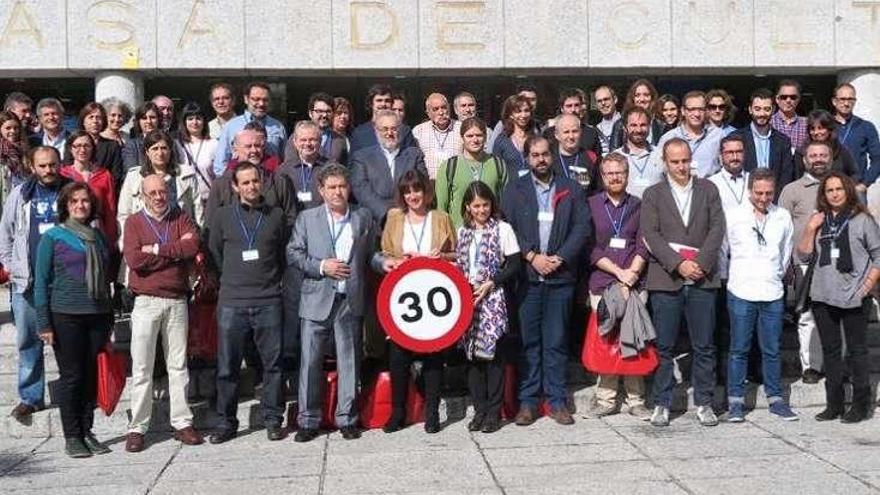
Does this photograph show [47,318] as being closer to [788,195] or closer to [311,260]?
[311,260]

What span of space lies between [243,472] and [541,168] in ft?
10.0

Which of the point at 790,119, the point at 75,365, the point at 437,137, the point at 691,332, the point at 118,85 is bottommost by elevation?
the point at 75,365

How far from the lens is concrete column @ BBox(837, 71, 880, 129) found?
13375mm

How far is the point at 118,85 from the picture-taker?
12.9 meters

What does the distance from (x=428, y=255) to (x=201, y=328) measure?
185 cm

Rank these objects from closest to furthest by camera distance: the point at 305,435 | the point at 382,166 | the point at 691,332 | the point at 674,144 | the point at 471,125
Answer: the point at 305,435 → the point at 674,144 → the point at 691,332 → the point at 471,125 → the point at 382,166

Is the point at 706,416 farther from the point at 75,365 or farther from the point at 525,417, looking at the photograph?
the point at 75,365

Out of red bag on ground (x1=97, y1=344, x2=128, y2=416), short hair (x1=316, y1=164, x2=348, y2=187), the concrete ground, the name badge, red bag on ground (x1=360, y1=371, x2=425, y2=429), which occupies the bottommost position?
the concrete ground

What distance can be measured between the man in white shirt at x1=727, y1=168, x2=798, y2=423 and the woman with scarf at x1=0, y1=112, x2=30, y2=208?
5.51 metres

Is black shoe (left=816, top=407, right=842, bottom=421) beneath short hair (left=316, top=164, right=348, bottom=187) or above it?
beneath

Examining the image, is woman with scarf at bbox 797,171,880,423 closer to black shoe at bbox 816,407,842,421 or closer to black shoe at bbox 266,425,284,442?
black shoe at bbox 816,407,842,421

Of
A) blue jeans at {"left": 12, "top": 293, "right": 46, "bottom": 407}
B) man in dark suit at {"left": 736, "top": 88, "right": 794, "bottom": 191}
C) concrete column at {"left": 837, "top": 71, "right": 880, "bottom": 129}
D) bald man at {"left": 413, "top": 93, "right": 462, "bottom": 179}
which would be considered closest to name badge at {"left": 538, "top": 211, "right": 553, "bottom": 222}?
bald man at {"left": 413, "top": 93, "right": 462, "bottom": 179}

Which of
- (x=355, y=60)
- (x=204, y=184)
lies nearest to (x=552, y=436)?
(x=204, y=184)

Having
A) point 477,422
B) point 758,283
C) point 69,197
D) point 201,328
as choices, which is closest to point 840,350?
point 758,283
